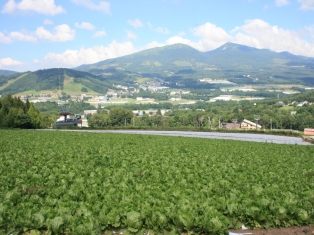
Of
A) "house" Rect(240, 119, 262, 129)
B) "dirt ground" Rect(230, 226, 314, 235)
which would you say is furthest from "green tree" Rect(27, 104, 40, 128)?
"dirt ground" Rect(230, 226, 314, 235)

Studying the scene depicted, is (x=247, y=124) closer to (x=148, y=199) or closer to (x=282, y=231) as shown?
(x=282, y=231)

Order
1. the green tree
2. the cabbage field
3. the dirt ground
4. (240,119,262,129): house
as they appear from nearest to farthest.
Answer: the cabbage field
the dirt ground
the green tree
(240,119,262,129): house

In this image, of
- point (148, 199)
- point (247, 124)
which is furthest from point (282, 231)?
point (247, 124)

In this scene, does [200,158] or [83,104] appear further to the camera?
[83,104]

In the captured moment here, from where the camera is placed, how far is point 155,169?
538 inches

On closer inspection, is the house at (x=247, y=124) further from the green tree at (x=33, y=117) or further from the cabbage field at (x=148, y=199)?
the cabbage field at (x=148, y=199)

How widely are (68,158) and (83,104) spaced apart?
15016 cm

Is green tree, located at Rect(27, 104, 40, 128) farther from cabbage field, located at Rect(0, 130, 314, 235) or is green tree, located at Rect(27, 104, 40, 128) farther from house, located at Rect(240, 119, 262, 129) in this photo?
house, located at Rect(240, 119, 262, 129)

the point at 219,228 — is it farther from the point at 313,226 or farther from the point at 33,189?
the point at 33,189

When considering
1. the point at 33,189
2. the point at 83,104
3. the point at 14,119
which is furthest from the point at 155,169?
the point at 83,104

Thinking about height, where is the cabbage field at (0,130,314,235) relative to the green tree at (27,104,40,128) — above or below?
above

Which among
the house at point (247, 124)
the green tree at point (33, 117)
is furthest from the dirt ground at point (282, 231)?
the house at point (247, 124)

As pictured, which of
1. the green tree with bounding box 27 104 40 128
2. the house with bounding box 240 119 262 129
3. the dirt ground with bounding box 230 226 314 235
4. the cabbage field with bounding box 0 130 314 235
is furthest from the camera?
the house with bounding box 240 119 262 129

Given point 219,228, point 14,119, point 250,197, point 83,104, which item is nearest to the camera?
point 219,228
